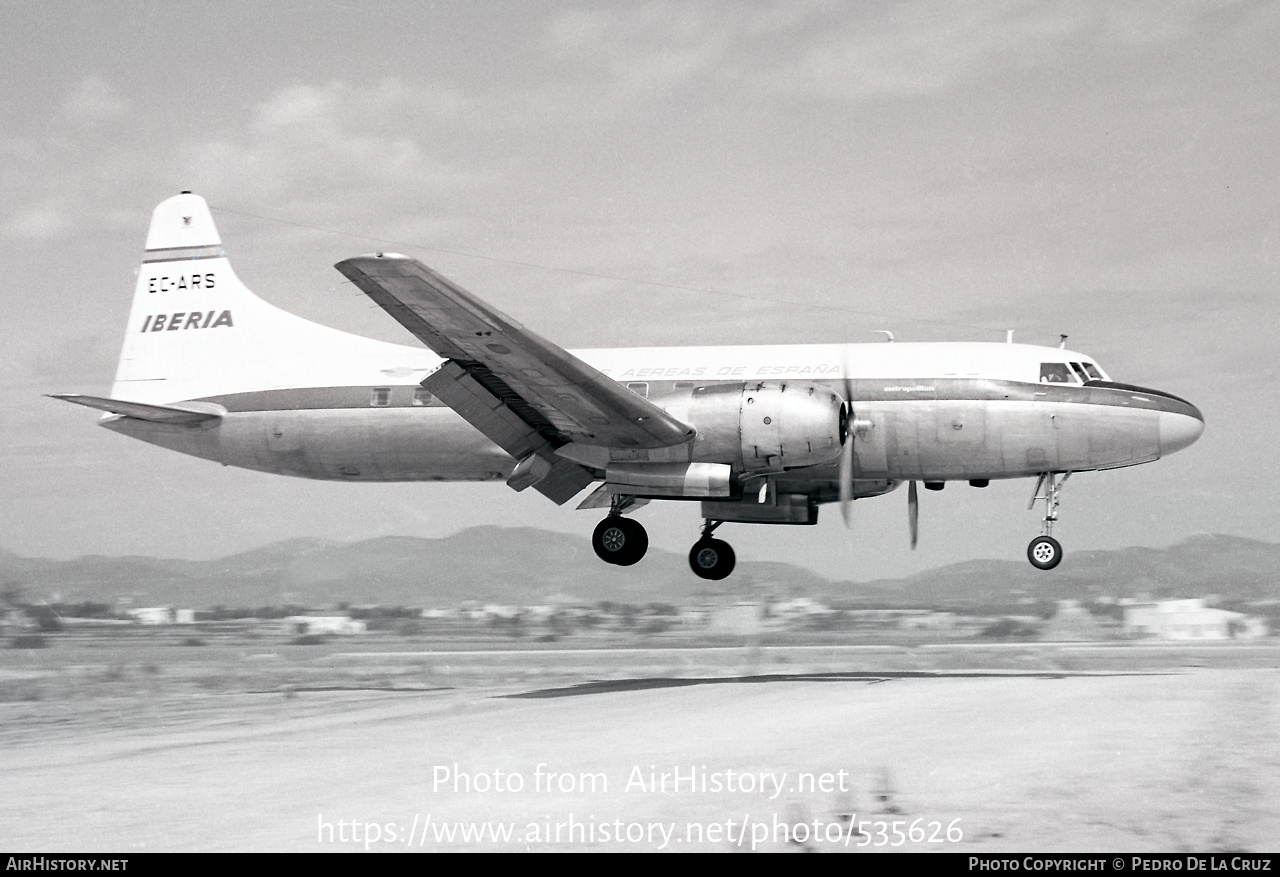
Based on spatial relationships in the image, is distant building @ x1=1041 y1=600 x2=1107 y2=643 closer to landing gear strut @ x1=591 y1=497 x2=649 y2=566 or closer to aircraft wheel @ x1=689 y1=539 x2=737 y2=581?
aircraft wheel @ x1=689 y1=539 x2=737 y2=581

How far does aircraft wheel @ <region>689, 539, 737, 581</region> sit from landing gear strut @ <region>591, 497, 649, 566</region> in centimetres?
272

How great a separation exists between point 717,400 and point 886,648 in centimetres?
2138

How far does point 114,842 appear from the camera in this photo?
14664mm

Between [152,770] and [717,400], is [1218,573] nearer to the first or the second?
[717,400]

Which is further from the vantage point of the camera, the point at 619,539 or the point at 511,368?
the point at 619,539

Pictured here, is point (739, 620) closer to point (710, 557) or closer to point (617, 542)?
point (710, 557)

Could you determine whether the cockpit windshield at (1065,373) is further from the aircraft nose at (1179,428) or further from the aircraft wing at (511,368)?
the aircraft wing at (511,368)

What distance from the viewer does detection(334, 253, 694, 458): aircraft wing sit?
74.9 feet

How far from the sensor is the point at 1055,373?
29516mm

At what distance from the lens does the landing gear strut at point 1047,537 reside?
1162 inches

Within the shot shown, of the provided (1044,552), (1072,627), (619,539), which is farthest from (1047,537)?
(1072,627)

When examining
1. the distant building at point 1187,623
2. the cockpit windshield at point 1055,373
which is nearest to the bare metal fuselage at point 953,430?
the cockpit windshield at point 1055,373

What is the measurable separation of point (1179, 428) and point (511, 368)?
15314 millimetres

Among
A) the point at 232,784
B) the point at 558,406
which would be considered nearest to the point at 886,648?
the point at 558,406
